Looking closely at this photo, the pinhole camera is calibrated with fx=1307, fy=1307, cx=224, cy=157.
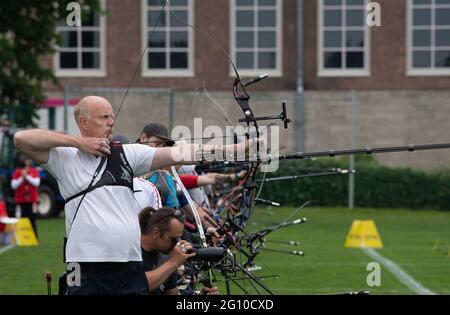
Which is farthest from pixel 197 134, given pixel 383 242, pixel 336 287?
pixel 383 242

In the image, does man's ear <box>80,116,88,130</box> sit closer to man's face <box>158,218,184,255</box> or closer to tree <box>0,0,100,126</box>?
man's face <box>158,218,184,255</box>

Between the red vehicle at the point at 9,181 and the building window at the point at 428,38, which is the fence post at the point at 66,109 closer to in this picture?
the red vehicle at the point at 9,181

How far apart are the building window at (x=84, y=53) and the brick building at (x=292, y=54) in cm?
3

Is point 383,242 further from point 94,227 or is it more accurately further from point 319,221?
point 94,227

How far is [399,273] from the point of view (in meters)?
17.9

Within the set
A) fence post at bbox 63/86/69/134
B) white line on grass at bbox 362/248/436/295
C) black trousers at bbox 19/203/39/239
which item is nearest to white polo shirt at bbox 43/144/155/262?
white line on grass at bbox 362/248/436/295

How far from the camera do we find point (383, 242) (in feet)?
79.8

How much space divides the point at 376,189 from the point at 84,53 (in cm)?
1081

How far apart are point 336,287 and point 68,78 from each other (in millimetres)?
25650

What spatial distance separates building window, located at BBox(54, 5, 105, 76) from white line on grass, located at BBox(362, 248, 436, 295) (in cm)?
1978

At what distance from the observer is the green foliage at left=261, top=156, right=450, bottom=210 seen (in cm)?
3512

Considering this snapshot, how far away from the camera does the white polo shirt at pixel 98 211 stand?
7305mm

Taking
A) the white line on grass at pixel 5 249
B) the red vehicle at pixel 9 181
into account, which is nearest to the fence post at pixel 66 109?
the red vehicle at pixel 9 181

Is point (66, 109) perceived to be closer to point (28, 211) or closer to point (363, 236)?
point (28, 211)
